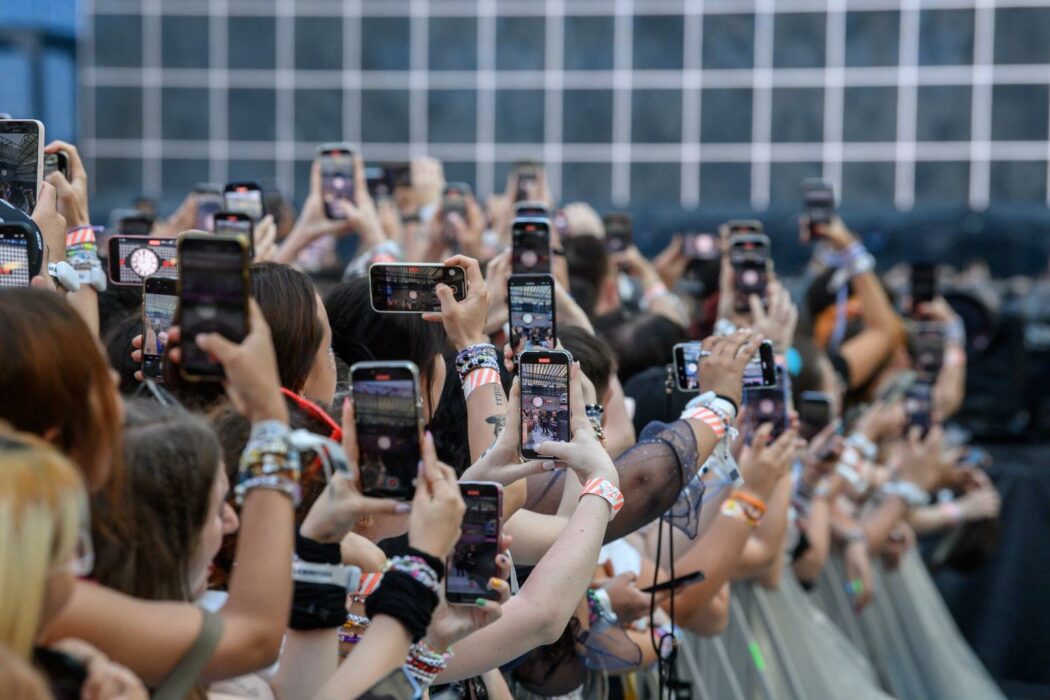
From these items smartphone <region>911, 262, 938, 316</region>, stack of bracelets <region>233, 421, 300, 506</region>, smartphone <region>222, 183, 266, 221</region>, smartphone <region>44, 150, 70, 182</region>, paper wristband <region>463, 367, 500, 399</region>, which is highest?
smartphone <region>44, 150, 70, 182</region>

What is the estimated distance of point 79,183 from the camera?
10.4 feet

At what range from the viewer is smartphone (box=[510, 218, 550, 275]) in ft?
11.4

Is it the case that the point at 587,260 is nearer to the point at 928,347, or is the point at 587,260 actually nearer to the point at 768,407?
the point at 768,407

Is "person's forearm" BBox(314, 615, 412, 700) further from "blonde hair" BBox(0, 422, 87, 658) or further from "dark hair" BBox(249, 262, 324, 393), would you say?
"dark hair" BBox(249, 262, 324, 393)

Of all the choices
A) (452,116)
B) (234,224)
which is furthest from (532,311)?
(452,116)

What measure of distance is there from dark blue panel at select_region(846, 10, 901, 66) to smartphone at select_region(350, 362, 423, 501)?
32.2 feet

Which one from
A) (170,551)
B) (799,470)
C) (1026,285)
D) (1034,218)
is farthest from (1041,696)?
(170,551)

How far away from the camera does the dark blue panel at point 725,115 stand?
11359 millimetres

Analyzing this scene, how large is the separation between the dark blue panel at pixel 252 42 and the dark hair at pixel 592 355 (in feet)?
30.5

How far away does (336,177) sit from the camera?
4.45m

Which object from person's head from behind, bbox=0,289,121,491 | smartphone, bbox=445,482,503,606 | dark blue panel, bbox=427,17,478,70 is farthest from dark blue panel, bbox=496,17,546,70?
person's head from behind, bbox=0,289,121,491

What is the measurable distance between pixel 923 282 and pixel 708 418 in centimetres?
347

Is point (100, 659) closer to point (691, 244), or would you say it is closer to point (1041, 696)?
point (691, 244)

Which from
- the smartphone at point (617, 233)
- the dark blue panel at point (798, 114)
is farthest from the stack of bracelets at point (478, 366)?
the dark blue panel at point (798, 114)
